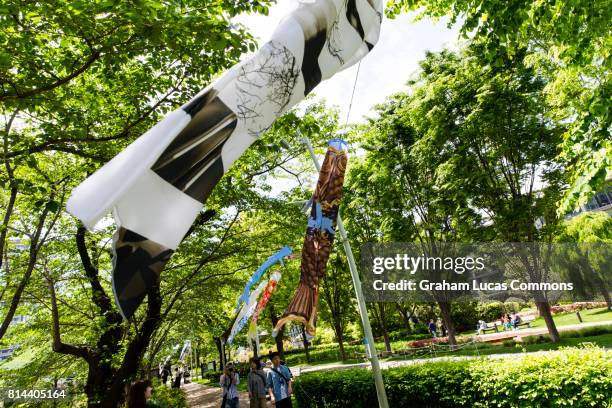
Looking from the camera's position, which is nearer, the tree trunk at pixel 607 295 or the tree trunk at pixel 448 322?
the tree trunk at pixel 448 322

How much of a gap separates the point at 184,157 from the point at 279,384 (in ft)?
30.4

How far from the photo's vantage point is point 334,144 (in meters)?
5.17

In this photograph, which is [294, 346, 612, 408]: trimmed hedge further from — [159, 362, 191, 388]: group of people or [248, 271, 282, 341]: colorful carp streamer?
[159, 362, 191, 388]: group of people

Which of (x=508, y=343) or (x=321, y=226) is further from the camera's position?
(x=508, y=343)

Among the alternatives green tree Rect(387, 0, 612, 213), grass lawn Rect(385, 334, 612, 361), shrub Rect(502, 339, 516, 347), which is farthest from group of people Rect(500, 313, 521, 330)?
green tree Rect(387, 0, 612, 213)

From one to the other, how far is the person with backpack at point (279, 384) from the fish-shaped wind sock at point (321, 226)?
5.69 metres

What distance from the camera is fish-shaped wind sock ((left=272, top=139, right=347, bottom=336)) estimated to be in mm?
4613

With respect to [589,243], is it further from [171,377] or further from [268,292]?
[171,377]

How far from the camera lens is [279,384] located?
380 inches

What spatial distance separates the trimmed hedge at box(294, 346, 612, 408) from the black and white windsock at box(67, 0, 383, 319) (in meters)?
7.00

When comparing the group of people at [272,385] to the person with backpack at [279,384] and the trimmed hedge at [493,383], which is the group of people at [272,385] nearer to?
Result: the person with backpack at [279,384]

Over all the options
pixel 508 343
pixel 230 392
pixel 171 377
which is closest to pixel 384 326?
pixel 508 343

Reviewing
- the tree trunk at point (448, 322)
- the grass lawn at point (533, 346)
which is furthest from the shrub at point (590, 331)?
the tree trunk at point (448, 322)

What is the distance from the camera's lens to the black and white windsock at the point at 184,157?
1543 millimetres
